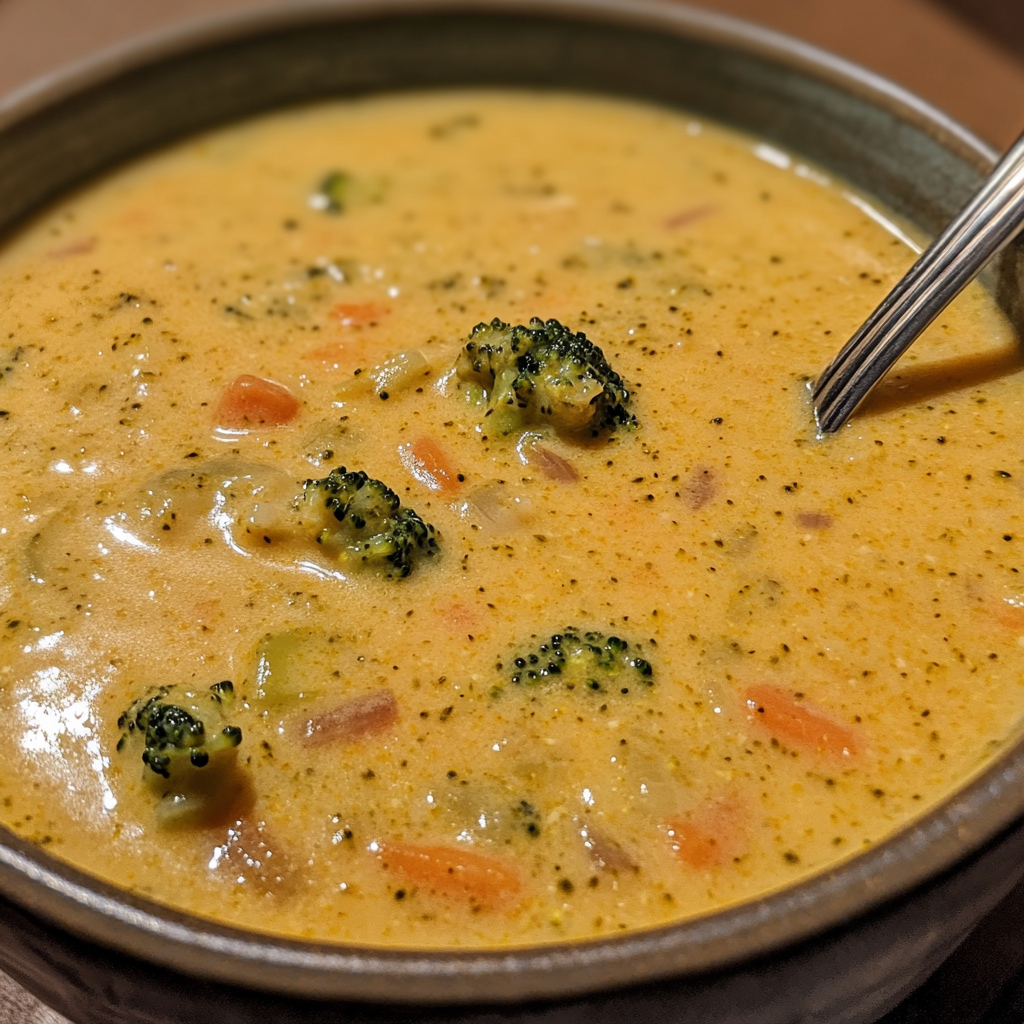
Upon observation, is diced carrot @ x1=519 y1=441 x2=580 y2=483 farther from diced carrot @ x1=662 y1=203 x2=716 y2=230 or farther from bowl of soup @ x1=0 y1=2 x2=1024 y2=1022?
diced carrot @ x1=662 y1=203 x2=716 y2=230

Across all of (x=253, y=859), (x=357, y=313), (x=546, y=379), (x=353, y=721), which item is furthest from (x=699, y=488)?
(x=253, y=859)

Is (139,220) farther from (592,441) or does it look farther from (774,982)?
(774,982)

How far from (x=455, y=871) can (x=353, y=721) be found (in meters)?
0.26

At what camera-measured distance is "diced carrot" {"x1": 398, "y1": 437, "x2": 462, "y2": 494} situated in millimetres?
1856

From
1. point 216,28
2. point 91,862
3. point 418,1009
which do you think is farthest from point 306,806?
point 216,28

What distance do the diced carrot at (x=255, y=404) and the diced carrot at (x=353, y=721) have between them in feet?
2.03

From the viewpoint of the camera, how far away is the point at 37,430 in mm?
1965

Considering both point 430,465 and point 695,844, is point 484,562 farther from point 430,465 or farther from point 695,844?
point 695,844

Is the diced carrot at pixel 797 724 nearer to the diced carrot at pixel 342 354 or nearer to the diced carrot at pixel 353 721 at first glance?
the diced carrot at pixel 353 721

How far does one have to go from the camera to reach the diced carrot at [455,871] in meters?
1.38

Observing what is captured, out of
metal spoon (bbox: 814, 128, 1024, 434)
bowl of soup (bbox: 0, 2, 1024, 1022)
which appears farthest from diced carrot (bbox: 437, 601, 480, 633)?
metal spoon (bbox: 814, 128, 1024, 434)

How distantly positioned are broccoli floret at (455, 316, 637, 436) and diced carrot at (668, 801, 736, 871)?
711 mm

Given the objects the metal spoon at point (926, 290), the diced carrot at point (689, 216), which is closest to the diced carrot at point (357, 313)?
the diced carrot at point (689, 216)

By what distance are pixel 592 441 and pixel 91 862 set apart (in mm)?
1020
